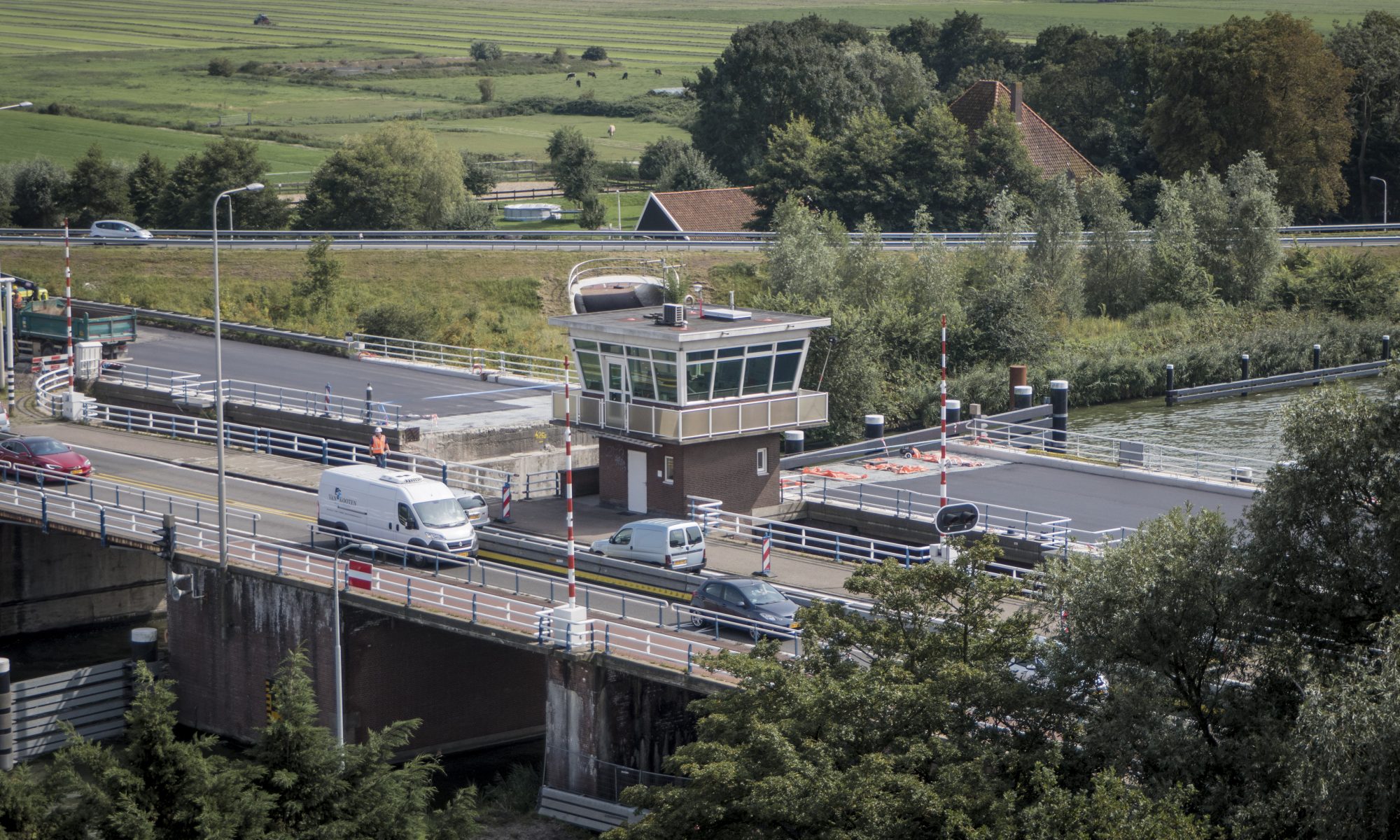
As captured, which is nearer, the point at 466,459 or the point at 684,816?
the point at 684,816

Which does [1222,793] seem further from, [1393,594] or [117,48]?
[117,48]

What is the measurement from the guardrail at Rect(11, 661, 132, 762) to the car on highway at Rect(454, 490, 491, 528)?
335 inches

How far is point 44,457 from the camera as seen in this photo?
Result: 4562 cm

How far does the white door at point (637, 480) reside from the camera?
42.2 metres

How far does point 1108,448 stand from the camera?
181 ft

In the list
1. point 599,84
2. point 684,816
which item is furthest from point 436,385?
point 599,84

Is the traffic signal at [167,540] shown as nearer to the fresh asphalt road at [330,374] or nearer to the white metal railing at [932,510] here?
the white metal railing at [932,510]

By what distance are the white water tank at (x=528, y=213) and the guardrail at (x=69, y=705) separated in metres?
68.2

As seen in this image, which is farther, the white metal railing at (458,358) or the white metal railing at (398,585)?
the white metal railing at (458,358)

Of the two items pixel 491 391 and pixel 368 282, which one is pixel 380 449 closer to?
pixel 491 391

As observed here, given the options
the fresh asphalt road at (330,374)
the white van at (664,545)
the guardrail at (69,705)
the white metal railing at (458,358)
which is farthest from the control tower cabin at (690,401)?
the white metal railing at (458,358)

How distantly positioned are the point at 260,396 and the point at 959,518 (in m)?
27.9

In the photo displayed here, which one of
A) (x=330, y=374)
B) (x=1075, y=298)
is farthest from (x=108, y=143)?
(x=1075, y=298)

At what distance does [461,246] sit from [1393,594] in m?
69.0
